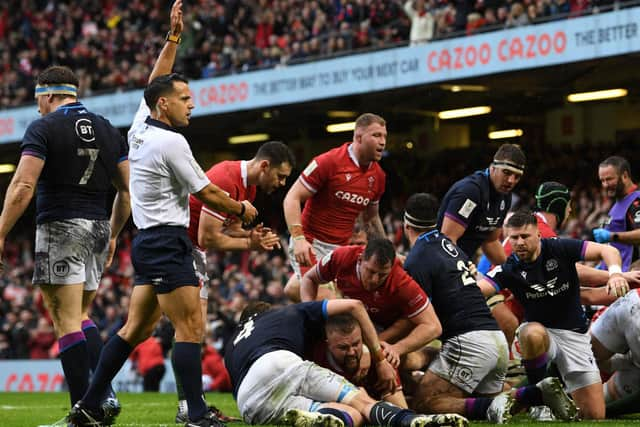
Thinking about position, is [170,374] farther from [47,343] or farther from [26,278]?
[26,278]

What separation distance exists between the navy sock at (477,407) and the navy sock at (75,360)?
2718mm

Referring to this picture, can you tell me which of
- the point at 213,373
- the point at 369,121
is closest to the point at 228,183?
the point at 369,121

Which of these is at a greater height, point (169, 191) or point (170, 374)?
point (169, 191)

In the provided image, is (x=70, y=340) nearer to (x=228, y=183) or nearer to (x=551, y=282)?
(x=228, y=183)

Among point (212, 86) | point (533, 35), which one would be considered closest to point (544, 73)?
point (533, 35)

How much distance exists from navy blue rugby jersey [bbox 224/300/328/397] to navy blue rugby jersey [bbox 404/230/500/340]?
1060 mm

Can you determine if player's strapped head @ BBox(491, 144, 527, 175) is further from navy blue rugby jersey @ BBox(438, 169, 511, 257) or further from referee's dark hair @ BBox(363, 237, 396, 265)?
referee's dark hair @ BBox(363, 237, 396, 265)

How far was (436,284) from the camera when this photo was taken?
8.38m

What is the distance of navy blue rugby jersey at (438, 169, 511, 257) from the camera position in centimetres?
979

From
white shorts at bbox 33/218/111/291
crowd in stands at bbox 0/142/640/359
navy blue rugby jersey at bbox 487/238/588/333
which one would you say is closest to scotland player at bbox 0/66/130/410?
white shorts at bbox 33/218/111/291

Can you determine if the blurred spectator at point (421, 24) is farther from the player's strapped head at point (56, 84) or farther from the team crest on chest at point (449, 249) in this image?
the player's strapped head at point (56, 84)

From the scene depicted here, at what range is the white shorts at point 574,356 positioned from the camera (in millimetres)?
8562

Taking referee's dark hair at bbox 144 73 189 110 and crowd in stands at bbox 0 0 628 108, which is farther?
crowd in stands at bbox 0 0 628 108

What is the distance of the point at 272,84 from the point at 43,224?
51.9ft
